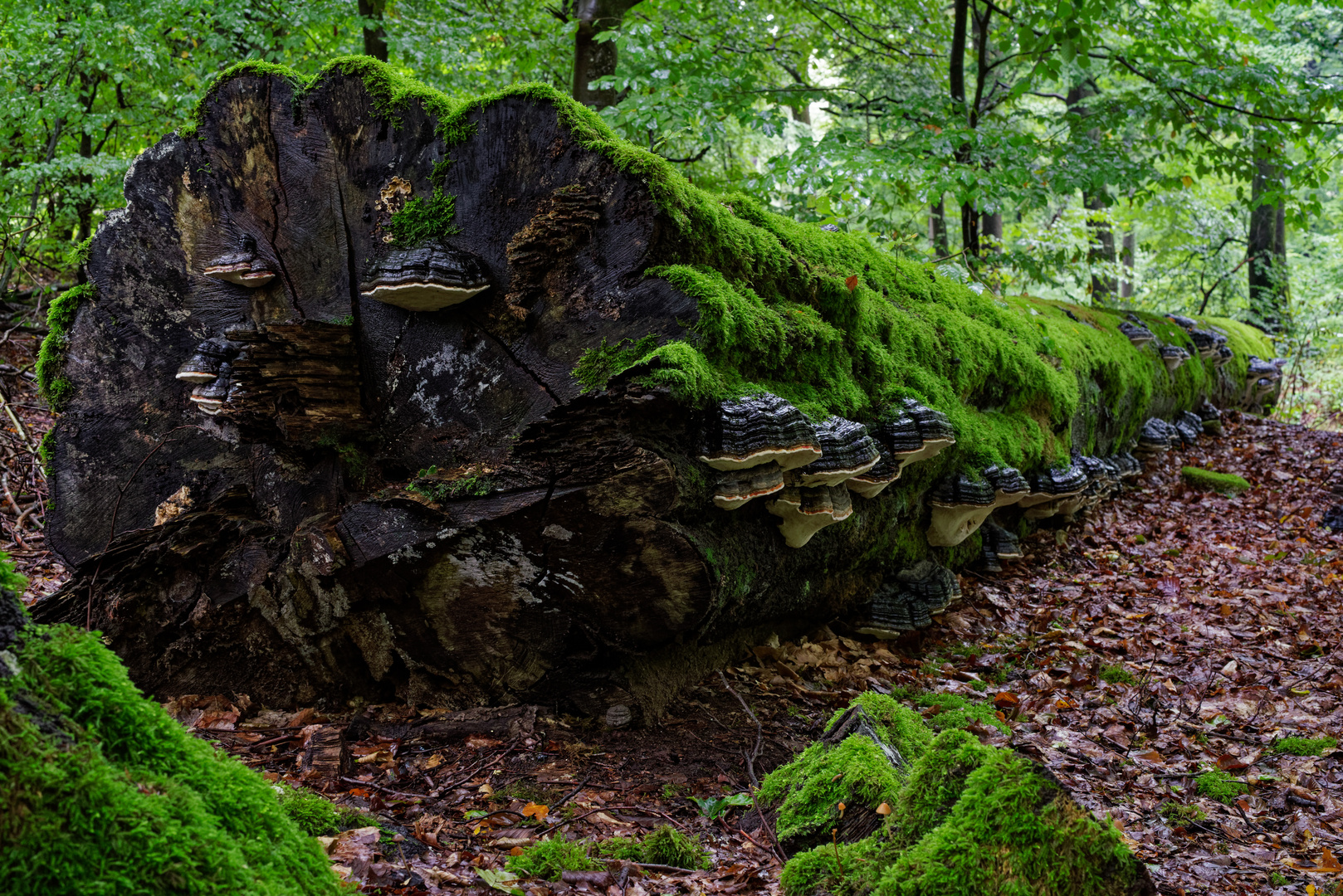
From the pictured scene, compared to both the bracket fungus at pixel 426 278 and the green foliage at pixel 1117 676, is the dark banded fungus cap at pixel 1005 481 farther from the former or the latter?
the bracket fungus at pixel 426 278

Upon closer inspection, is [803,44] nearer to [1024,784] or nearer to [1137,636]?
[1137,636]

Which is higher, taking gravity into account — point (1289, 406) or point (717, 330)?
point (717, 330)

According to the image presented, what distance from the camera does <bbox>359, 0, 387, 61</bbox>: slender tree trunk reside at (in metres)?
10.0

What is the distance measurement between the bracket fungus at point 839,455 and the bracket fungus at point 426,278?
1.80 metres

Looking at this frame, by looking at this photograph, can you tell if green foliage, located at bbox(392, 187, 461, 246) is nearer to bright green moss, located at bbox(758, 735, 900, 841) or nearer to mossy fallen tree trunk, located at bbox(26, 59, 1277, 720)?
mossy fallen tree trunk, located at bbox(26, 59, 1277, 720)

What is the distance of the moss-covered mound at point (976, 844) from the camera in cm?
198

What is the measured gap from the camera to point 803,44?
45.0 feet

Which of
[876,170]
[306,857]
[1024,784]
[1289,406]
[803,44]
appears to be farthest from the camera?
[1289,406]

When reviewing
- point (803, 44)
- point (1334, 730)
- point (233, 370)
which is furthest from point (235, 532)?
point (803, 44)

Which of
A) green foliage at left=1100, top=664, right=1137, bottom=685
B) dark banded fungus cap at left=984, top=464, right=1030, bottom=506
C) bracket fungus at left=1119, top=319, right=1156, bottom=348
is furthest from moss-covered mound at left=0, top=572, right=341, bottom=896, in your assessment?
bracket fungus at left=1119, top=319, right=1156, bottom=348

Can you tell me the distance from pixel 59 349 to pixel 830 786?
4879 millimetres

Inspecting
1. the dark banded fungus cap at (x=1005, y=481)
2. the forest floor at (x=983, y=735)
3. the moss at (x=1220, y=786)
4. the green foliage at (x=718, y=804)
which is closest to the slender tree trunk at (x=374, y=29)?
the forest floor at (x=983, y=735)

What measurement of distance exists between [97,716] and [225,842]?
33 centimetres

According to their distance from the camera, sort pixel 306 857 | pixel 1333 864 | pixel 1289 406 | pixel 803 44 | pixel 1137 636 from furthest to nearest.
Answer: pixel 1289 406 → pixel 803 44 → pixel 1137 636 → pixel 1333 864 → pixel 306 857
